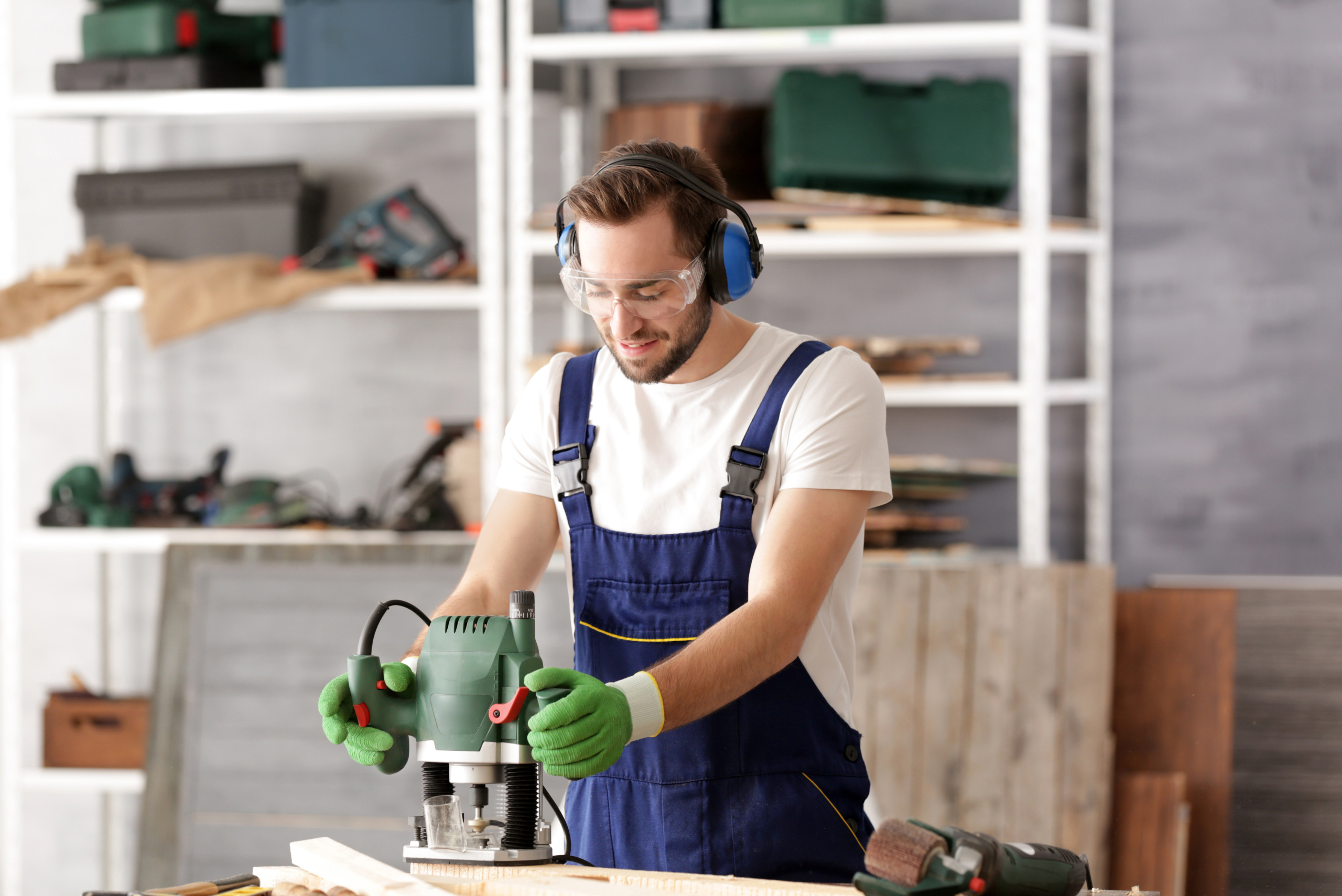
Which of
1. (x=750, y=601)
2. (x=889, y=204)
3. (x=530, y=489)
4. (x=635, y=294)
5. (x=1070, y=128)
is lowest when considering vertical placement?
(x=750, y=601)

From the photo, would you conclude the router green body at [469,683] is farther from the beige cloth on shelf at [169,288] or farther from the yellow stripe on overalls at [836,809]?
the beige cloth on shelf at [169,288]

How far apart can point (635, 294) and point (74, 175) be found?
112 inches

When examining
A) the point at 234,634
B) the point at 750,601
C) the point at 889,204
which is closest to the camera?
the point at 750,601

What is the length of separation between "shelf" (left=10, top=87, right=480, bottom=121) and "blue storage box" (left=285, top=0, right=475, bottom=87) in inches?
1.4

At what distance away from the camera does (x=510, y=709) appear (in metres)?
1.55

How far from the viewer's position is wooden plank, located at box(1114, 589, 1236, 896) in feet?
10.9

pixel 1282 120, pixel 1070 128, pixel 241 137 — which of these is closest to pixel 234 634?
pixel 241 137

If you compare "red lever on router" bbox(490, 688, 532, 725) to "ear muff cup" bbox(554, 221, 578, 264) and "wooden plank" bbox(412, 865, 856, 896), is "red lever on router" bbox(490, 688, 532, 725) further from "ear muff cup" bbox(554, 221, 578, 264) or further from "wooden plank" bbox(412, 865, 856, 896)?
"ear muff cup" bbox(554, 221, 578, 264)

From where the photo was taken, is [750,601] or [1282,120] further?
[1282,120]

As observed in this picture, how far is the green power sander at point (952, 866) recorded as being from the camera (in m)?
1.37

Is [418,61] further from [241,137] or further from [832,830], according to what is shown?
[832,830]

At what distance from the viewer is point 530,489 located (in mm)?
2107

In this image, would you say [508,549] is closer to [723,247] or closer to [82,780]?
[723,247]

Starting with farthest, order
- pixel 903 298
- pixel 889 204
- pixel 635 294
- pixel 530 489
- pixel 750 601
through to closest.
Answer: pixel 903 298, pixel 889 204, pixel 530 489, pixel 635 294, pixel 750 601
